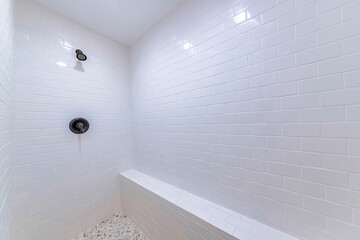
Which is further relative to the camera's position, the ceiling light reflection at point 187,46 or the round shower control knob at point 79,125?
the round shower control knob at point 79,125

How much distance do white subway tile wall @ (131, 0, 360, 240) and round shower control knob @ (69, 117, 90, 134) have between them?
1.03 m

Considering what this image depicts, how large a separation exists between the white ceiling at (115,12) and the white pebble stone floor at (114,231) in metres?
2.48

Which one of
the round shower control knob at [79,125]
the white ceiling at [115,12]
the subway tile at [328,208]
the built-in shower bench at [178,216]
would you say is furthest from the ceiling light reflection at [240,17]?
the round shower control knob at [79,125]

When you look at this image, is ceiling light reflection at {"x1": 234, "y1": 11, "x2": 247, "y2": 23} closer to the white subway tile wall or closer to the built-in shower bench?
the white subway tile wall

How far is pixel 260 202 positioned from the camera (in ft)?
2.90

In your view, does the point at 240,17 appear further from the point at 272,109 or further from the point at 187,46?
the point at 272,109

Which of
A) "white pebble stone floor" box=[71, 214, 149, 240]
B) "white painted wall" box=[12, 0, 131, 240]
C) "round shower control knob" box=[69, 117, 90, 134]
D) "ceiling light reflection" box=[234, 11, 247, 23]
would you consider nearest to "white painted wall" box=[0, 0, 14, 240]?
"white painted wall" box=[12, 0, 131, 240]

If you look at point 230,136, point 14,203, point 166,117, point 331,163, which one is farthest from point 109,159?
point 331,163

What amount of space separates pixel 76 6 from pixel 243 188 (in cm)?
229

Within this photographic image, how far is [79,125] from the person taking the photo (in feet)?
4.70

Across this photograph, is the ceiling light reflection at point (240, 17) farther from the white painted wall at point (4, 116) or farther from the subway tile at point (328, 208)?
the white painted wall at point (4, 116)

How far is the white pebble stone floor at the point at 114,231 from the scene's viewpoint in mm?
1454

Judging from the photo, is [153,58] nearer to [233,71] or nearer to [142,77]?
[142,77]

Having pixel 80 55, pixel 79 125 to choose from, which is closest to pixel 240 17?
pixel 80 55
